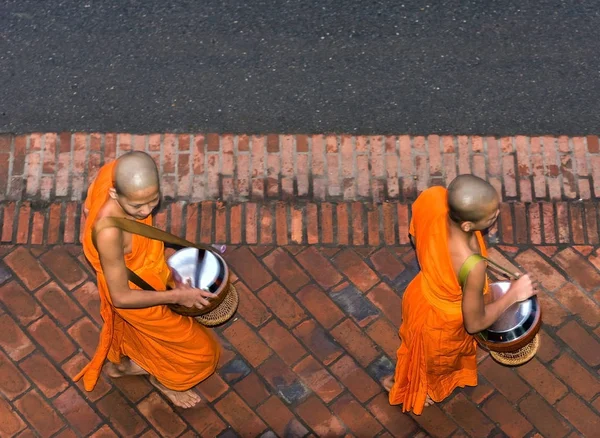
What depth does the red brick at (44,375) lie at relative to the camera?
15.4 feet

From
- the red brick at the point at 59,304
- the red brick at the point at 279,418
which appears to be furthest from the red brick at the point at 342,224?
the red brick at the point at 59,304

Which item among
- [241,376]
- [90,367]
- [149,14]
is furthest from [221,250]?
[149,14]

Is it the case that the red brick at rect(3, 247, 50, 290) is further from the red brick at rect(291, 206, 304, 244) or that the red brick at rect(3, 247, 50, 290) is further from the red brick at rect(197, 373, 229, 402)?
the red brick at rect(291, 206, 304, 244)

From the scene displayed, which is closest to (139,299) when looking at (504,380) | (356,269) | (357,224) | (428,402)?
(356,269)

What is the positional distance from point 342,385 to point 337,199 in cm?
133

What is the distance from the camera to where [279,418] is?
462cm

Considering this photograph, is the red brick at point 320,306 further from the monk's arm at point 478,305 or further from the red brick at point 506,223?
the monk's arm at point 478,305

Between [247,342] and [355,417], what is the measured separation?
2.88ft

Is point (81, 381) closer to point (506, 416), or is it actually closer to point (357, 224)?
point (357, 224)

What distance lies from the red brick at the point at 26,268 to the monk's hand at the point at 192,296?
5.82 ft

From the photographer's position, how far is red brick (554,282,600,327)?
4836mm

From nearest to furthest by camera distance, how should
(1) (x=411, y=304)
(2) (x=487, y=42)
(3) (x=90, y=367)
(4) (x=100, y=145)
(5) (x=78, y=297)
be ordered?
(1) (x=411, y=304), (3) (x=90, y=367), (5) (x=78, y=297), (4) (x=100, y=145), (2) (x=487, y=42)

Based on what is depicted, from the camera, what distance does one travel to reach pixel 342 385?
4.71 meters

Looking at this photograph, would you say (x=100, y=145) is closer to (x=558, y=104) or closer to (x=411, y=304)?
(x=411, y=304)
